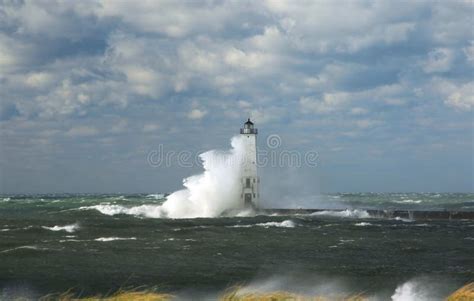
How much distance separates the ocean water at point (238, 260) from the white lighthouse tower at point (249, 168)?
17.2 meters

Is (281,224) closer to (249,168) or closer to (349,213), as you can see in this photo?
(249,168)

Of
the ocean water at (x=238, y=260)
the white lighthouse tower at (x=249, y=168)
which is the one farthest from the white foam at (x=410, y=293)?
the white lighthouse tower at (x=249, y=168)

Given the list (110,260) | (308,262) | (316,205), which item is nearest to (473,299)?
(308,262)

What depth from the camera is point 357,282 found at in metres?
25.3

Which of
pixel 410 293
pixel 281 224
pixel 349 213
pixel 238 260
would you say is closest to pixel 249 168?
pixel 349 213

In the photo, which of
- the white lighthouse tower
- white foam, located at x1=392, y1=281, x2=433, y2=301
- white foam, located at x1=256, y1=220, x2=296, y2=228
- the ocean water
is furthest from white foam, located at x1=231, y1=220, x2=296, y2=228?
white foam, located at x1=392, y1=281, x2=433, y2=301

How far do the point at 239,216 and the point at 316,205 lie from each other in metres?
31.1

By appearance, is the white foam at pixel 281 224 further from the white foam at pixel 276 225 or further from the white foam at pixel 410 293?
the white foam at pixel 410 293

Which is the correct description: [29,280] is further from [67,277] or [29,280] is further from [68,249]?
[68,249]

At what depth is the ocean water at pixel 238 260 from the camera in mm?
24500

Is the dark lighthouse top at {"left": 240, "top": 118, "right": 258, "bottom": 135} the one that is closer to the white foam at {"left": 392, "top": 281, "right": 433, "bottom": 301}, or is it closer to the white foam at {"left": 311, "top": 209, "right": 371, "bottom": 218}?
the white foam at {"left": 311, "top": 209, "right": 371, "bottom": 218}

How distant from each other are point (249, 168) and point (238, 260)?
124ft

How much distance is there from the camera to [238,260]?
32250 millimetres

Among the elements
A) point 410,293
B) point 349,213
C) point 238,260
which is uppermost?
point 349,213
